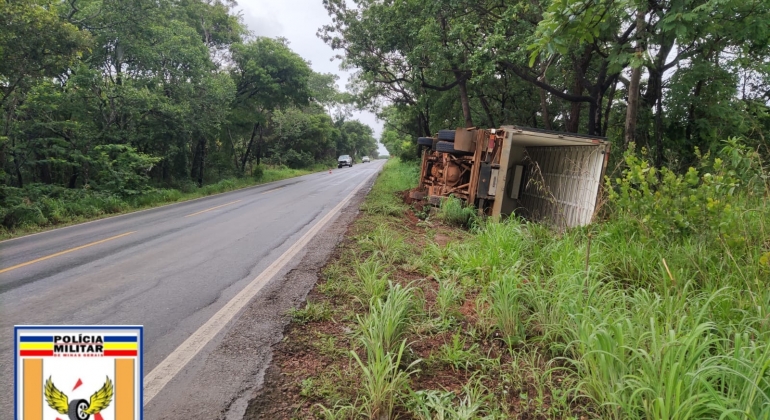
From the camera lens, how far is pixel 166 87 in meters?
16.9

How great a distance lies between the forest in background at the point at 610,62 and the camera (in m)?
7.26

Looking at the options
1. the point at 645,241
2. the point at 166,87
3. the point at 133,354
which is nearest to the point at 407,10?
the point at 166,87

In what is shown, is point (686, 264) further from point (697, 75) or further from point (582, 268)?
point (697, 75)

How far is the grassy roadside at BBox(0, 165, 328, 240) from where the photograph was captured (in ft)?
32.7

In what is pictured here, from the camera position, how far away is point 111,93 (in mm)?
14469

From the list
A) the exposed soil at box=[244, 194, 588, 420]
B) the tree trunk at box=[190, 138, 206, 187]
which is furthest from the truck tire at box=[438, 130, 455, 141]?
the tree trunk at box=[190, 138, 206, 187]

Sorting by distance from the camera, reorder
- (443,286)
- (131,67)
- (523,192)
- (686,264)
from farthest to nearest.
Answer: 1. (131,67)
2. (523,192)
3. (443,286)
4. (686,264)

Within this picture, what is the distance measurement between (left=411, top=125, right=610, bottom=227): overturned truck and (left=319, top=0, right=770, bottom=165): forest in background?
1321mm

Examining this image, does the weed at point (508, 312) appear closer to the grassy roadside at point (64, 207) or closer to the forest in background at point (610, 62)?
the forest in background at point (610, 62)

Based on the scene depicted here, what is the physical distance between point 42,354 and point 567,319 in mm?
3263

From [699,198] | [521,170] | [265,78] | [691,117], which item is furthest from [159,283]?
[265,78]

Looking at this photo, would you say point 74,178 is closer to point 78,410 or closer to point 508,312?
point 78,410

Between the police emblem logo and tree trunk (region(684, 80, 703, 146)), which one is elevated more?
tree trunk (region(684, 80, 703, 146))

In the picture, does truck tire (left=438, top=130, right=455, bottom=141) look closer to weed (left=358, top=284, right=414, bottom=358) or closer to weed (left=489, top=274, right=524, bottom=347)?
weed (left=489, top=274, right=524, bottom=347)
